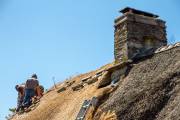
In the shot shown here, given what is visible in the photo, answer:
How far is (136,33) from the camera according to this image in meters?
17.4

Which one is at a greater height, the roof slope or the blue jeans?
the blue jeans

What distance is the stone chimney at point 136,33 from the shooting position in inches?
673

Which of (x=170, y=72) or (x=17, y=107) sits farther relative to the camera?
(x=17, y=107)

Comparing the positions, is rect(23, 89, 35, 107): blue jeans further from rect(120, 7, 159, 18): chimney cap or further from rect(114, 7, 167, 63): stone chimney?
rect(120, 7, 159, 18): chimney cap

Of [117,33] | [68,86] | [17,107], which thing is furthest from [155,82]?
[17,107]

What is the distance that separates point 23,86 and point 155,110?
36.0ft

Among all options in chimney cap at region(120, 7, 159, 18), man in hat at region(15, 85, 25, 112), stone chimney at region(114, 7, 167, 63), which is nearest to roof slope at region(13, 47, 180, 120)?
stone chimney at region(114, 7, 167, 63)

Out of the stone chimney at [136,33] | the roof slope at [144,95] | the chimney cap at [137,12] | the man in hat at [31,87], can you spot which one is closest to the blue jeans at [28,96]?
the man in hat at [31,87]

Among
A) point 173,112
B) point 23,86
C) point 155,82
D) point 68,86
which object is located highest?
point 23,86

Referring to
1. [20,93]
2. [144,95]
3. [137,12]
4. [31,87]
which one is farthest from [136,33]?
[20,93]

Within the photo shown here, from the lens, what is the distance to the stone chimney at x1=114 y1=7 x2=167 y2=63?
1709 cm

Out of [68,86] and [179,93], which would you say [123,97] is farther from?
[68,86]

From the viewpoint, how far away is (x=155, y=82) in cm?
1373

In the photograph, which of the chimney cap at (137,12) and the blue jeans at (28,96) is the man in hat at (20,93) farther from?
the chimney cap at (137,12)
